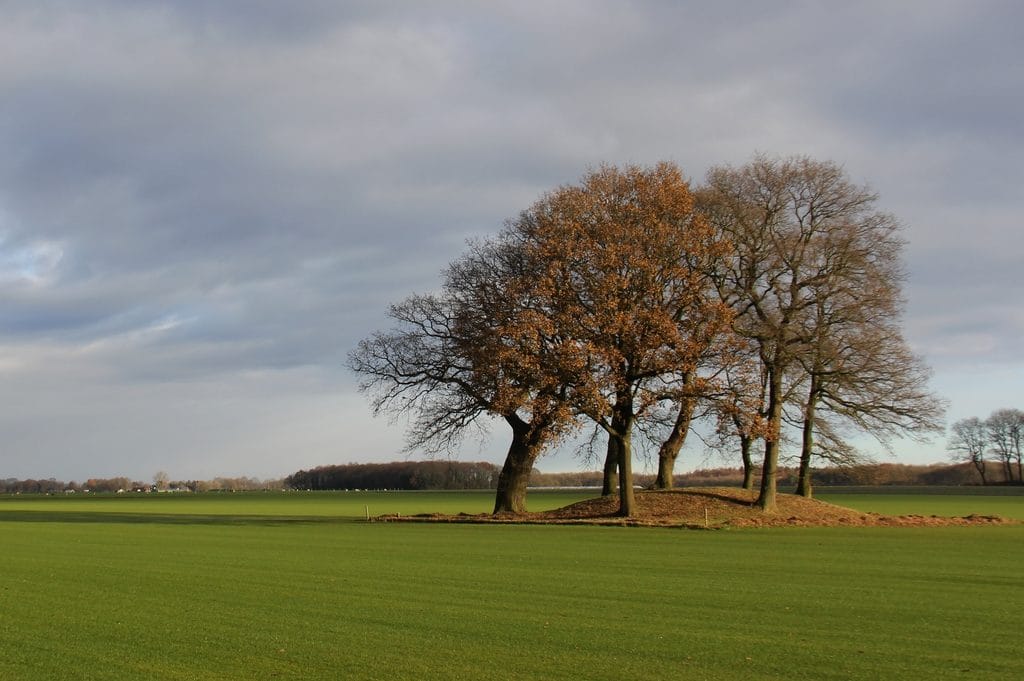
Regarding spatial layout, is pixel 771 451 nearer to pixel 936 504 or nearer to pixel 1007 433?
pixel 936 504

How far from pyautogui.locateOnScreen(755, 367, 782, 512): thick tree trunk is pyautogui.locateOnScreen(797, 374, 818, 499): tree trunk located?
1986mm

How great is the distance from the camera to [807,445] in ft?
155

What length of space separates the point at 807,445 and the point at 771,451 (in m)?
4.43

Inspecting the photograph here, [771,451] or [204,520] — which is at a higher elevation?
[771,451]

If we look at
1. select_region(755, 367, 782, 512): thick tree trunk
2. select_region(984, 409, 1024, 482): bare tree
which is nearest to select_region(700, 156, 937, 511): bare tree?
select_region(755, 367, 782, 512): thick tree trunk

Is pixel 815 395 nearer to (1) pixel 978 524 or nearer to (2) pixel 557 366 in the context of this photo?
(1) pixel 978 524

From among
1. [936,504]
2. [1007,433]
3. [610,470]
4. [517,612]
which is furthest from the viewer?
[1007,433]

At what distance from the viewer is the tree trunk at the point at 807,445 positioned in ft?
149

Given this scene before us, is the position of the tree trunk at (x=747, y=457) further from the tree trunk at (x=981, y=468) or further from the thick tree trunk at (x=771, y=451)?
the tree trunk at (x=981, y=468)

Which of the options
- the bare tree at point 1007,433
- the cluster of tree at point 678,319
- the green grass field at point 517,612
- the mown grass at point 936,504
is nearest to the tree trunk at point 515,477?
the cluster of tree at point 678,319

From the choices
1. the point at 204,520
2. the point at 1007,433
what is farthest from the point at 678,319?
the point at 1007,433

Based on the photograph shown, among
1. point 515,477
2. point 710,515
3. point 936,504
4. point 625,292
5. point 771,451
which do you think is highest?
point 625,292

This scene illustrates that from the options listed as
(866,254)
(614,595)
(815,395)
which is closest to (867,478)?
(815,395)

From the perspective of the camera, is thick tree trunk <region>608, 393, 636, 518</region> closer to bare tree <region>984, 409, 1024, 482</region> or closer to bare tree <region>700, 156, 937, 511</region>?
bare tree <region>700, 156, 937, 511</region>
